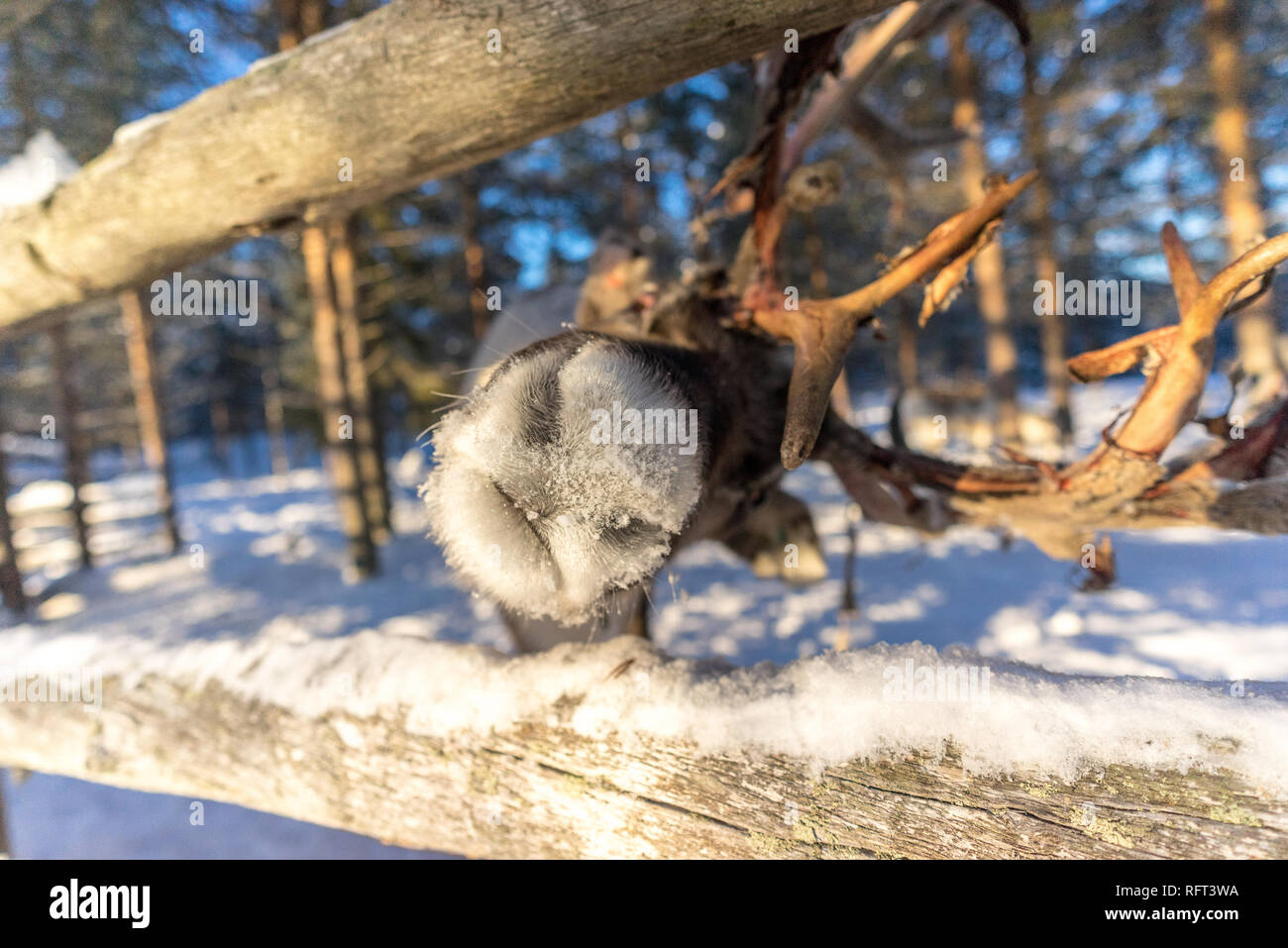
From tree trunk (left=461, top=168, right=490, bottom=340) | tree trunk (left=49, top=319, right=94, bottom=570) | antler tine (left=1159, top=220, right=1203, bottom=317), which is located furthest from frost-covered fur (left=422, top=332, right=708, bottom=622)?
tree trunk (left=49, top=319, right=94, bottom=570)

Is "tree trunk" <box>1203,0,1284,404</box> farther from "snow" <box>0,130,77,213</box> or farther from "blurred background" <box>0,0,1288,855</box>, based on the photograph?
"snow" <box>0,130,77,213</box>

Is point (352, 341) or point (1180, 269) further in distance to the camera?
point (352, 341)

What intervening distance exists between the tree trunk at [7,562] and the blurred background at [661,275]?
0.14 feet

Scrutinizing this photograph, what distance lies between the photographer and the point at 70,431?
7.62 m

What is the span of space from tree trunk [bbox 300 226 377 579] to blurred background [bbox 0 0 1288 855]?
5cm

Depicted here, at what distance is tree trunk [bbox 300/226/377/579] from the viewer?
6.61m

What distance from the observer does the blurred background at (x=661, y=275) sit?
10.00 ft

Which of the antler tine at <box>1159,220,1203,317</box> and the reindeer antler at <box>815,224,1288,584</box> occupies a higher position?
the antler tine at <box>1159,220,1203,317</box>

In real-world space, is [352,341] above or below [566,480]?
above

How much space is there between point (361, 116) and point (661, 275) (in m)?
1.88

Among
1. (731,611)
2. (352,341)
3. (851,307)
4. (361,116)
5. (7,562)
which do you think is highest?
(352,341)

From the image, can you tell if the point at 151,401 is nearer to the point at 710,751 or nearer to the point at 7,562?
the point at 7,562

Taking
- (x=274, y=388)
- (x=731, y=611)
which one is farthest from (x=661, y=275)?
(x=274, y=388)

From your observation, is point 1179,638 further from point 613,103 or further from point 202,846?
point 202,846
